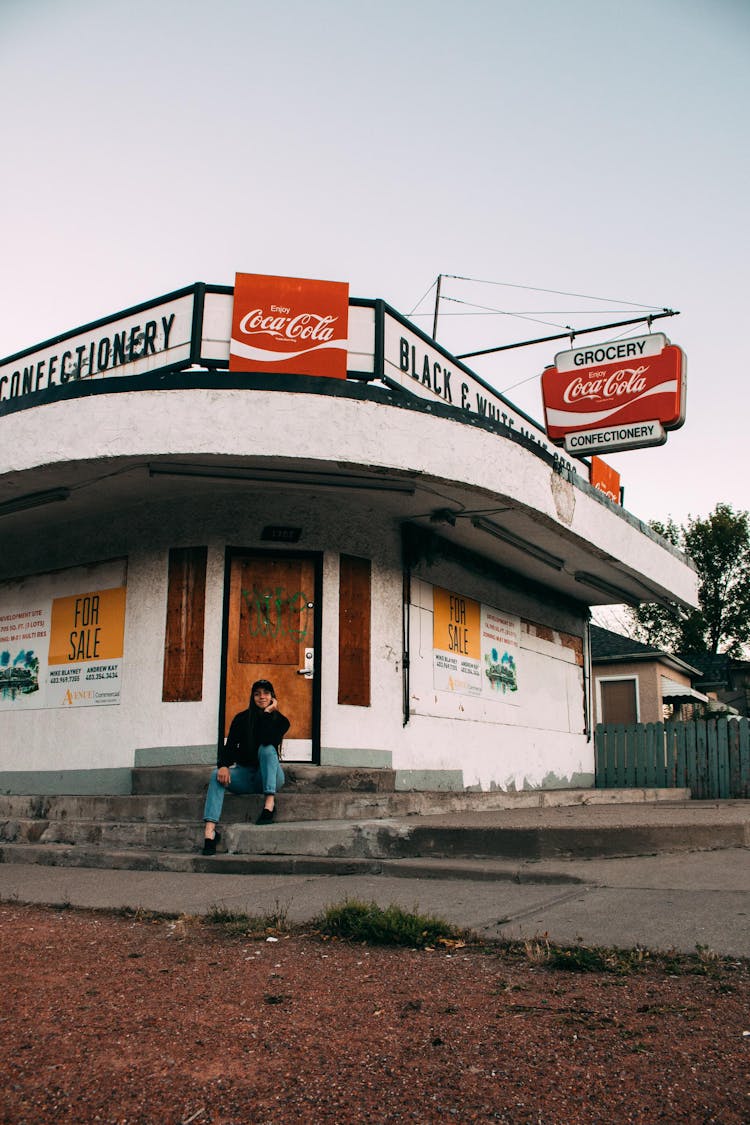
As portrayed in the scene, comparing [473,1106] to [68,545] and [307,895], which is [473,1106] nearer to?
[307,895]

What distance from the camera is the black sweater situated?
7.74 m

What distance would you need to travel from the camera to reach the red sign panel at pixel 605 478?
49.9 feet

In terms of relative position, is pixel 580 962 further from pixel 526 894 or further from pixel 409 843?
pixel 409 843

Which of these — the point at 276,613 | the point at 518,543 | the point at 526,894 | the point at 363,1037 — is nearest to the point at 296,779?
the point at 276,613

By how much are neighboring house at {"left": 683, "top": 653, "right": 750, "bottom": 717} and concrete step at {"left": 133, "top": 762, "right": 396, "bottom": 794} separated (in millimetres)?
24515

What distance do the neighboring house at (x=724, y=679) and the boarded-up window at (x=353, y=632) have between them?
2406cm

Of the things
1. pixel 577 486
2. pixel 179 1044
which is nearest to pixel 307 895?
pixel 179 1044

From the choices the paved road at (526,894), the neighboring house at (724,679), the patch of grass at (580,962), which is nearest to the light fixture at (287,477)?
the paved road at (526,894)

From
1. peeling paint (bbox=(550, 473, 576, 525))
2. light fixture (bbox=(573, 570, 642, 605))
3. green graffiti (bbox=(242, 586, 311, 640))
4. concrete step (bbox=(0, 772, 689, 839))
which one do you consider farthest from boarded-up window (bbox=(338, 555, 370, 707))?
light fixture (bbox=(573, 570, 642, 605))

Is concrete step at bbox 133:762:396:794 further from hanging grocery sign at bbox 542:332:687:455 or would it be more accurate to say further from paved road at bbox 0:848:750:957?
hanging grocery sign at bbox 542:332:687:455

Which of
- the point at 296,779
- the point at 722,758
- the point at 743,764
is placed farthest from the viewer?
the point at 722,758

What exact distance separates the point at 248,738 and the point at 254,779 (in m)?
0.37

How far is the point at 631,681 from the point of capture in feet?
87.7

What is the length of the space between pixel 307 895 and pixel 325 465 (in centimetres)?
433
